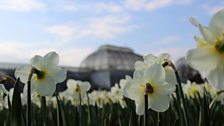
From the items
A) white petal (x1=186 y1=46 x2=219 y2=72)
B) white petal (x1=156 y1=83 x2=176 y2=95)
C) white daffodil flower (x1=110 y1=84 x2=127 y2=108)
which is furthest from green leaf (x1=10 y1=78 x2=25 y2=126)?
white daffodil flower (x1=110 y1=84 x2=127 y2=108)

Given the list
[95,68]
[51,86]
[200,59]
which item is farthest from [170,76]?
[95,68]

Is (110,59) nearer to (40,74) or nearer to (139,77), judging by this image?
(40,74)

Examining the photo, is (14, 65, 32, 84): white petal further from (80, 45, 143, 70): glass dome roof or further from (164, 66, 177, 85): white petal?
(80, 45, 143, 70): glass dome roof

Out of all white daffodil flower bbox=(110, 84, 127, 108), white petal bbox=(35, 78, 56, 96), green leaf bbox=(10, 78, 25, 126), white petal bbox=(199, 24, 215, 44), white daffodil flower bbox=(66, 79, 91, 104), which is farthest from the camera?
Answer: white daffodil flower bbox=(110, 84, 127, 108)

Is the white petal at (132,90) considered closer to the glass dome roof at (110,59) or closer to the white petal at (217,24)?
the white petal at (217,24)

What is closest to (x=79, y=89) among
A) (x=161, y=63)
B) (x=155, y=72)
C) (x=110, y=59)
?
(x=161, y=63)

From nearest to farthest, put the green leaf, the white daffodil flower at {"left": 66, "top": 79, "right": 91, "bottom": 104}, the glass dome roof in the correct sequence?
the green leaf → the white daffodil flower at {"left": 66, "top": 79, "right": 91, "bottom": 104} → the glass dome roof

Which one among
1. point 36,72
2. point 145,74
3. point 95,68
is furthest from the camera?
point 95,68

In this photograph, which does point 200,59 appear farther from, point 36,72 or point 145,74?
point 36,72

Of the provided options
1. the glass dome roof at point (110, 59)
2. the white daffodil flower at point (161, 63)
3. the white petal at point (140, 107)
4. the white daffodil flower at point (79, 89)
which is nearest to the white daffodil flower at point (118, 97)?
the white daffodil flower at point (79, 89)
